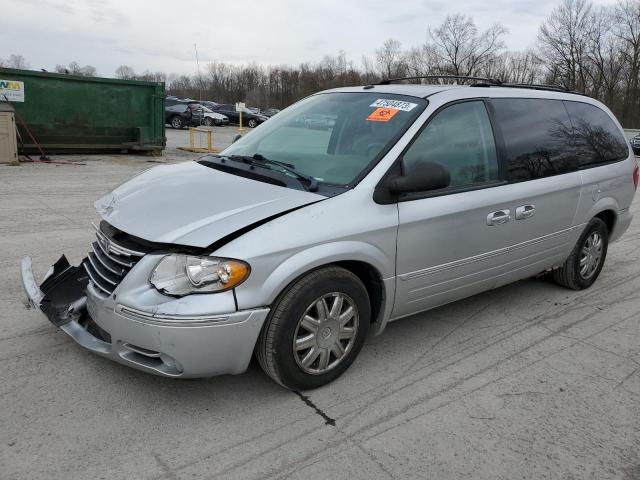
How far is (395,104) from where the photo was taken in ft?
12.0

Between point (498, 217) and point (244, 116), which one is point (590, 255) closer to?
point (498, 217)

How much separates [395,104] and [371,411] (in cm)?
198

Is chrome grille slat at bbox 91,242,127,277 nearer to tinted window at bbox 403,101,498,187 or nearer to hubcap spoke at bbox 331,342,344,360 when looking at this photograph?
hubcap spoke at bbox 331,342,344,360

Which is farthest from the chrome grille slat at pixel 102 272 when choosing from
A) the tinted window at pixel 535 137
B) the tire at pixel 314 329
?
the tinted window at pixel 535 137

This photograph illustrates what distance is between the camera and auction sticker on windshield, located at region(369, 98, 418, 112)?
3.59 metres

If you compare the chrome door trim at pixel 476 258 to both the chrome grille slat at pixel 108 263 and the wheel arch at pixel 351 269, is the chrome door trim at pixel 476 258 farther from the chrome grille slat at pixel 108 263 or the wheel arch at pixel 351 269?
the chrome grille slat at pixel 108 263

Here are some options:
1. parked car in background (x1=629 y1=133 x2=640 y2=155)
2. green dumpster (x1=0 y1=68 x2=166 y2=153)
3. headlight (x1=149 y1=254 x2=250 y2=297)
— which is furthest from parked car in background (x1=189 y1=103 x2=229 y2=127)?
headlight (x1=149 y1=254 x2=250 y2=297)

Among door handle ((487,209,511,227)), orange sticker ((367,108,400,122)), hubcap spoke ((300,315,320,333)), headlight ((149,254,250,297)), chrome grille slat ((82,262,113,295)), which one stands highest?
orange sticker ((367,108,400,122))

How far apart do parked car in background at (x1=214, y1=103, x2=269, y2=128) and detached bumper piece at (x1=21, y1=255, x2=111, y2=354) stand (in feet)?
113

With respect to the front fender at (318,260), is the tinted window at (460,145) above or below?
above

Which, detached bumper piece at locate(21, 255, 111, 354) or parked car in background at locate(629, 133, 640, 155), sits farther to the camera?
parked car in background at locate(629, 133, 640, 155)

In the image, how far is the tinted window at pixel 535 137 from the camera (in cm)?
405

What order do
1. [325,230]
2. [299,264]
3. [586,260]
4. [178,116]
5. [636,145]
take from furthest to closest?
1. [178,116]
2. [636,145]
3. [586,260]
4. [325,230]
5. [299,264]

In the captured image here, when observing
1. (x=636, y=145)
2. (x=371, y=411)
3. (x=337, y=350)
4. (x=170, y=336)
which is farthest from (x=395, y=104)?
(x=636, y=145)
